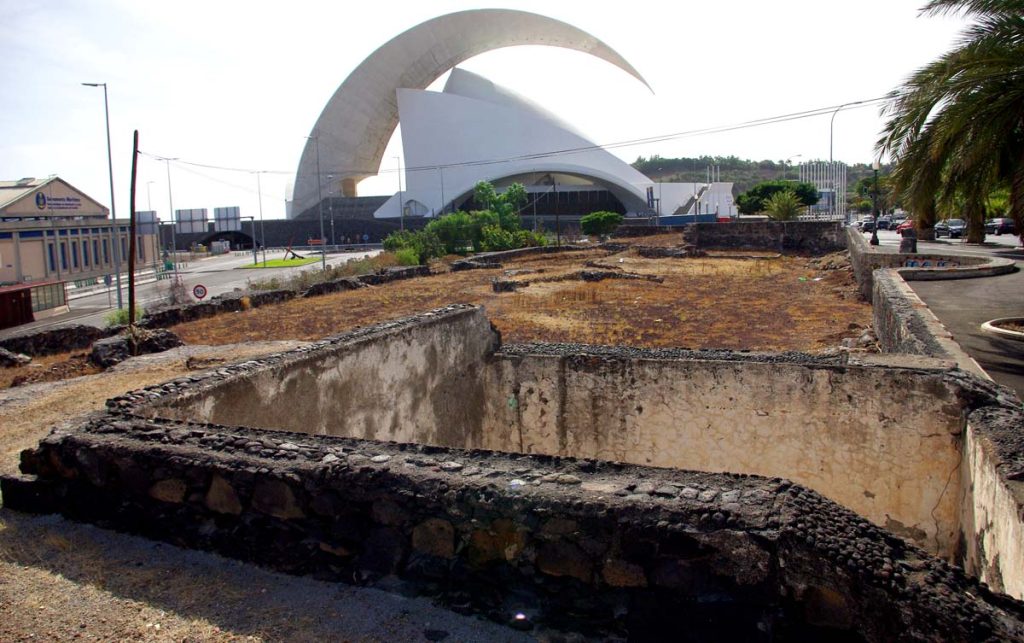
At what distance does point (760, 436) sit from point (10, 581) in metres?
5.00

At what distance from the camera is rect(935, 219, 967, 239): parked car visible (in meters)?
33.4

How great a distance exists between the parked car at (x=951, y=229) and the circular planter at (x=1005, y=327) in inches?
1030

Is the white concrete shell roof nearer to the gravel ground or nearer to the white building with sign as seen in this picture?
the white building with sign

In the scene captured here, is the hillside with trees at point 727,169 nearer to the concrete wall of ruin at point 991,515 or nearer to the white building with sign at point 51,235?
the white building with sign at point 51,235

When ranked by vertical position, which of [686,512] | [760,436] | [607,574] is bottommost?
[760,436]

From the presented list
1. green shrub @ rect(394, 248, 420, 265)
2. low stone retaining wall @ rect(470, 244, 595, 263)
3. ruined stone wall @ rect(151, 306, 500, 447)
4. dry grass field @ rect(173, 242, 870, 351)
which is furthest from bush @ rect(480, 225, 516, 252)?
ruined stone wall @ rect(151, 306, 500, 447)

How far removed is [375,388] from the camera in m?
6.11

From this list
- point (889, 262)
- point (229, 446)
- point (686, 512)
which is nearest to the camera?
point (686, 512)

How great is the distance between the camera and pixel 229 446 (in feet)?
11.0

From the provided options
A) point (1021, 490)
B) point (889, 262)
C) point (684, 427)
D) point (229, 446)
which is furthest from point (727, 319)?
point (229, 446)

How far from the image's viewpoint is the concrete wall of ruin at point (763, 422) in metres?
5.18

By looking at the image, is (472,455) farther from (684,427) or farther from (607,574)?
(684,427)

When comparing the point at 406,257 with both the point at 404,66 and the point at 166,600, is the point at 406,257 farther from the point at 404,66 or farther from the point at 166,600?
the point at 404,66

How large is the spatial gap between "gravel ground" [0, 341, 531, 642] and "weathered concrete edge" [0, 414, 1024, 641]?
0.37ft
